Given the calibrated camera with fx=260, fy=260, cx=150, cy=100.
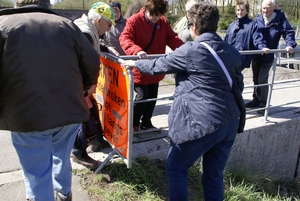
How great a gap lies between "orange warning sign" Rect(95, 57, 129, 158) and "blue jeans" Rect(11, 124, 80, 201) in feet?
1.84

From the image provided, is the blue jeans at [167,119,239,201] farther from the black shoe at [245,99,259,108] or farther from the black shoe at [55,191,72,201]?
the black shoe at [245,99,259,108]

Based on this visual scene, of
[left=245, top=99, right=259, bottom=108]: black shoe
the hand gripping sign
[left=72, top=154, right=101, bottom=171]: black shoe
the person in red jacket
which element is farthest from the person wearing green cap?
[left=245, top=99, right=259, bottom=108]: black shoe

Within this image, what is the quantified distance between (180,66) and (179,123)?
17.6 inches

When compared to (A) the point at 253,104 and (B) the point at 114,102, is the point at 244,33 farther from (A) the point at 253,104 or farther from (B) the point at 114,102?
(B) the point at 114,102

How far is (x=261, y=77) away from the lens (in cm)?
472

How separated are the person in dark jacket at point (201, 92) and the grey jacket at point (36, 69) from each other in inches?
28.0

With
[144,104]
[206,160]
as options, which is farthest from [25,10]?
→ [144,104]

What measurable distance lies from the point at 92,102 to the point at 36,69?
4.95 ft

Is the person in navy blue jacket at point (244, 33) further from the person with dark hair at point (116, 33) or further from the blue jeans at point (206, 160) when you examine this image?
the blue jeans at point (206, 160)

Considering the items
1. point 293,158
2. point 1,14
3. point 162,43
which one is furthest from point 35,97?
point 293,158

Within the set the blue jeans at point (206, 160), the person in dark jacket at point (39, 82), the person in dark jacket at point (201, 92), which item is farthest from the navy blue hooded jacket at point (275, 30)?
the person in dark jacket at point (39, 82)

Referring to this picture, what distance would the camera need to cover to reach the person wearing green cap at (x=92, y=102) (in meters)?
2.55

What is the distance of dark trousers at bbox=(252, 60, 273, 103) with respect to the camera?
15.3ft

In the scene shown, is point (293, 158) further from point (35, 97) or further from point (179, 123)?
point (35, 97)
